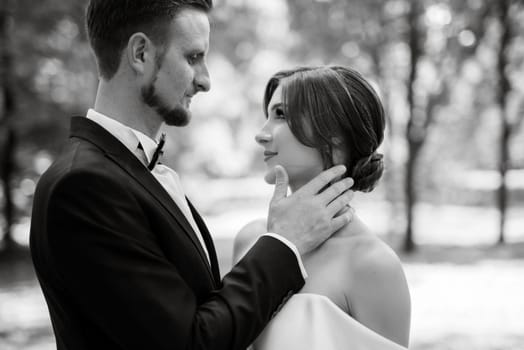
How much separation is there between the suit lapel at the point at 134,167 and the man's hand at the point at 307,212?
0.30 m

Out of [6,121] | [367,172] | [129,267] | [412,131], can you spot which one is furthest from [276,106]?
[412,131]

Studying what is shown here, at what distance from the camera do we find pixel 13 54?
1279 cm

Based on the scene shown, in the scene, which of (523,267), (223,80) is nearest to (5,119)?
(523,267)

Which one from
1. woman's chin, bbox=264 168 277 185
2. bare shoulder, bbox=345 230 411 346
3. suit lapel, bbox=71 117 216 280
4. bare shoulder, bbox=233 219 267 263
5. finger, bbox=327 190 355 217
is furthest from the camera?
bare shoulder, bbox=233 219 267 263

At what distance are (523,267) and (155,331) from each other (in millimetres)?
12121

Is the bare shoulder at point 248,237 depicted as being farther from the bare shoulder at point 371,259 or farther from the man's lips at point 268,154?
the bare shoulder at point 371,259

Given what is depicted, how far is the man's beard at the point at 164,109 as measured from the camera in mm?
1966

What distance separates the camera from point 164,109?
2.01 metres

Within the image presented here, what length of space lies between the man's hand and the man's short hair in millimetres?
713

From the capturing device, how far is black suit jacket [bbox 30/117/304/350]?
1554mm

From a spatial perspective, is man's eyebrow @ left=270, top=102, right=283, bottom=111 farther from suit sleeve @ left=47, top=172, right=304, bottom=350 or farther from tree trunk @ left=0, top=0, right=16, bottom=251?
tree trunk @ left=0, top=0, right=16, bottom=251

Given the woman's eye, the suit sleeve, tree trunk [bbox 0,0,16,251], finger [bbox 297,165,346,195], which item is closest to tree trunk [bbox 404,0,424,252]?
tree trunk [bbox 0,0,16,251]

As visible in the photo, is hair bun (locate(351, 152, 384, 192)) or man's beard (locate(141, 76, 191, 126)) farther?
hair bun (locate(351, 152, 384, 192))

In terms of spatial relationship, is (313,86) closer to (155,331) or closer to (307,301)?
(307,301)
